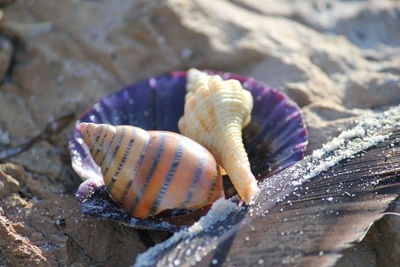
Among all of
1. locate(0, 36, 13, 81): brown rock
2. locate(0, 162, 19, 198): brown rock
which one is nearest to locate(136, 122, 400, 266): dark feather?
locate(0, 162, 19, 198): brown rock

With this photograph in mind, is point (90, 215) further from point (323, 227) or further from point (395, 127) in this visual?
point (395, 127)

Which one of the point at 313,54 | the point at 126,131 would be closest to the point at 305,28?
the point at 313,54

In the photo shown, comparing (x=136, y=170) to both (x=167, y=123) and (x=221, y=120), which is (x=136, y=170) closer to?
(x=221, y=120)

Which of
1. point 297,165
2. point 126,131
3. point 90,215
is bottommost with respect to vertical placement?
point 90,215

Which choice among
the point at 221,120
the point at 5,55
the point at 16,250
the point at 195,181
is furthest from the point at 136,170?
the point at 5,55

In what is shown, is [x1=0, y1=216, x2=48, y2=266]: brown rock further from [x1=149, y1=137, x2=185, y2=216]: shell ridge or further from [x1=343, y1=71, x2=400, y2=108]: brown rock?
[x1=343, y1=71, x2=400, y2=108]: brown rock

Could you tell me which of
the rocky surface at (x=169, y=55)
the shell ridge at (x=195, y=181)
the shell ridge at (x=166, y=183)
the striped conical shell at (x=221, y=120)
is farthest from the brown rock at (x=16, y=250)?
the striped conical shell at (x=221, y=120)
